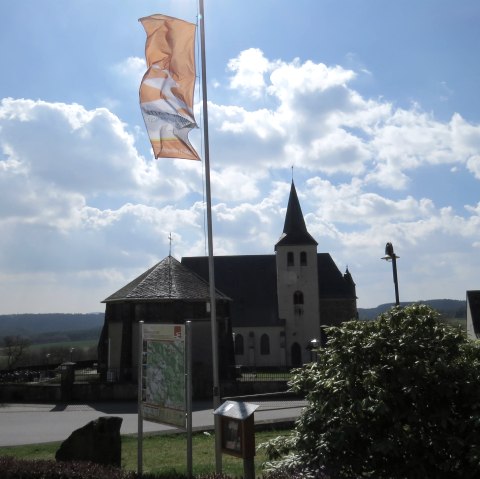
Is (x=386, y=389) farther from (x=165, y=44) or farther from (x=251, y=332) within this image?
(x=251, y=332)

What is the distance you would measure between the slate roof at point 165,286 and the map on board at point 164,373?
19.8 m

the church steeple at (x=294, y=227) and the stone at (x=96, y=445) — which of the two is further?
the church steeple at (x=294, y=227)

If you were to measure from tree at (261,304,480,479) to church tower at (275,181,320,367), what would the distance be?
4681cm

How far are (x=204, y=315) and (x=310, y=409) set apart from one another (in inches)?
891

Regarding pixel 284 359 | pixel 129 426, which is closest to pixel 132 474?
pixel 129 426

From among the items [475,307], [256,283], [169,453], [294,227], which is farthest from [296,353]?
[169,453]

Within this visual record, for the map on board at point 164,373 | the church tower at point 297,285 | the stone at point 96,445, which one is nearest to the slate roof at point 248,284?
the church tower at point 297,285

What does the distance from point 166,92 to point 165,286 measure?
20.5 m

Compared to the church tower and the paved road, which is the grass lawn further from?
the church tower

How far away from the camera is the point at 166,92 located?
11695 mm

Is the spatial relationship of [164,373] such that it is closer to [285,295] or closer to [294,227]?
[285,295]

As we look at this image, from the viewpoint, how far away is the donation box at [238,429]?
7.79 metres

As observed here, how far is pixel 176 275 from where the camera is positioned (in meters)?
32.6

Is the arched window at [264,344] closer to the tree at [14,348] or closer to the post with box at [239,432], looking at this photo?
the tree at [14,348]
